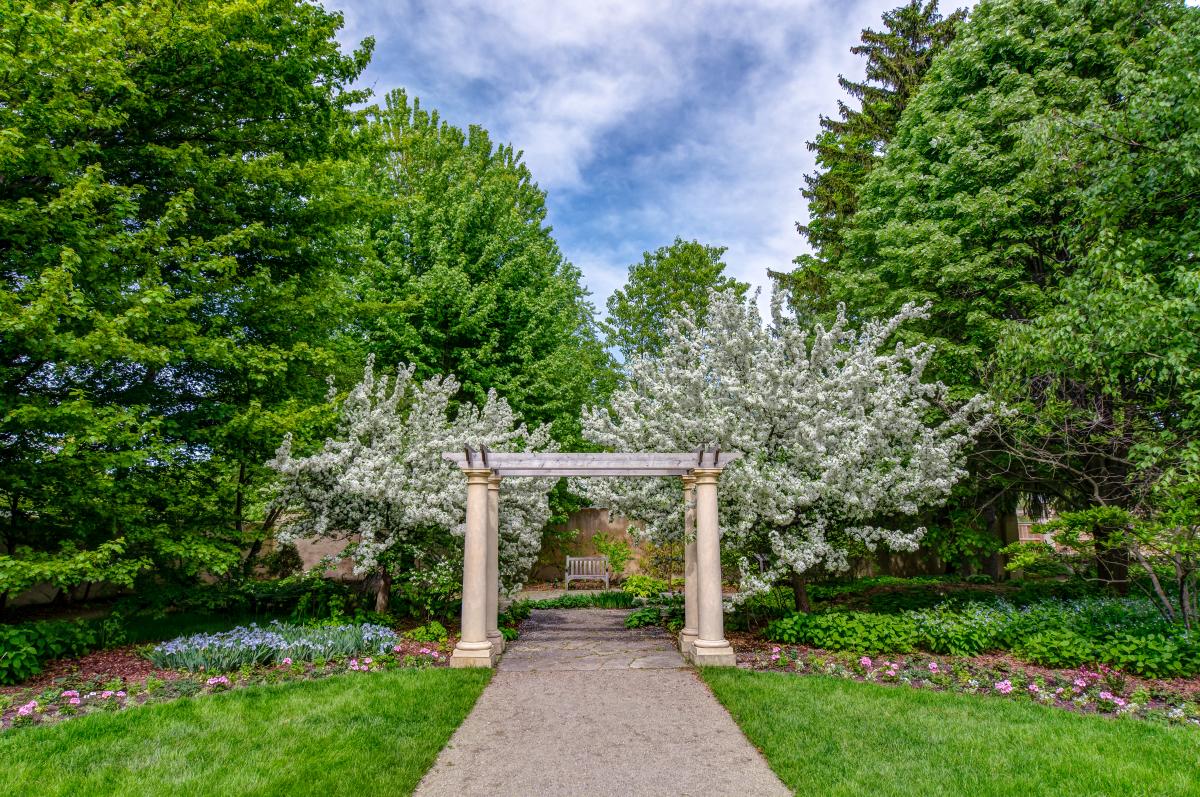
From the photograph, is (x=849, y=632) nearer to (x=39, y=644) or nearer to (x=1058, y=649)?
(x=1058, y=649)

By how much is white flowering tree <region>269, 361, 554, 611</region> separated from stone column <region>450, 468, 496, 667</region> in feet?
2.00

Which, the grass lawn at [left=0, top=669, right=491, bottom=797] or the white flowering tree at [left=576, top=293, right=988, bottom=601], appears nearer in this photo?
the grass lawn at [left=0, top=669, right=491, bottom=797]

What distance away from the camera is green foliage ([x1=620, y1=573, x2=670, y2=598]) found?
1187cm

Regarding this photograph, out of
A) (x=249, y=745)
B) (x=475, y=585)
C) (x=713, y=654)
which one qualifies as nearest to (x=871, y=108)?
(x=713, y=654)

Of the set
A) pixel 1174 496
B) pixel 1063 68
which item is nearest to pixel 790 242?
pixel 1063 68

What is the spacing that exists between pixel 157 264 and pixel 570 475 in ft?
17.5

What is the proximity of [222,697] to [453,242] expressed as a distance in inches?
441

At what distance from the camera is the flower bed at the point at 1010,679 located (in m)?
5.13

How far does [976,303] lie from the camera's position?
375 inches

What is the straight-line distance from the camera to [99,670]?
6289mm

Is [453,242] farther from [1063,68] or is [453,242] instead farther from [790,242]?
[1063,68]

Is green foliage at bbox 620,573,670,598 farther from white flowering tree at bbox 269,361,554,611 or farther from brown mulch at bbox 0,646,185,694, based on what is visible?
brown mulch at bbox 0,646,185,694

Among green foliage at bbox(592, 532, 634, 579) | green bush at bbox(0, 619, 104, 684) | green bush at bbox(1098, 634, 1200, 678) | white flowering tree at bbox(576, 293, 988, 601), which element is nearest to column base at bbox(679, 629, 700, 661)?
white flowering tree at bbox(576, 293, 988, 601)

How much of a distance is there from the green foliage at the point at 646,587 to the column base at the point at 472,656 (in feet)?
17.7
